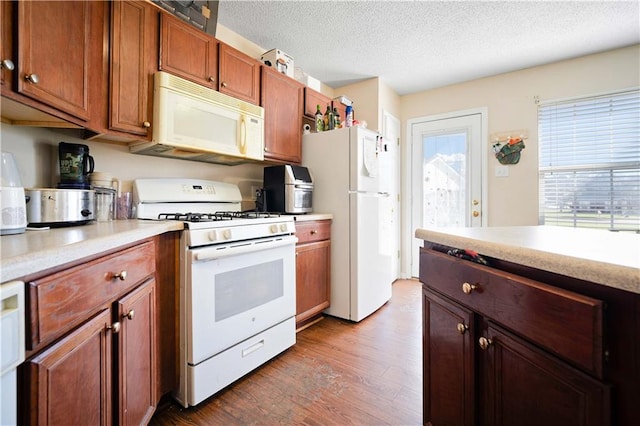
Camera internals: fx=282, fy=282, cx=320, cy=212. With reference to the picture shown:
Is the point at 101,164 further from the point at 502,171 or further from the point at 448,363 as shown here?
the point at 502,171

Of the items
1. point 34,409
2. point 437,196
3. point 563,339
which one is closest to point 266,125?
point 34,409

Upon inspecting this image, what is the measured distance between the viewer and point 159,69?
1.60 meters

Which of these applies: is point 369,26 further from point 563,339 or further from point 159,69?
point 563,339

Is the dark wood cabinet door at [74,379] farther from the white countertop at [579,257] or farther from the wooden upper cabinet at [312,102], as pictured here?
the wooden upper cabinet at [312,102]

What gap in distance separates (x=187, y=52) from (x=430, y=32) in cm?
196

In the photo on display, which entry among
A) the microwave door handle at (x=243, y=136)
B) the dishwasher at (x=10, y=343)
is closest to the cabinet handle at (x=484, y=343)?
the dishwasher at (x=10, y=343)

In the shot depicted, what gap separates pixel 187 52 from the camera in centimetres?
172

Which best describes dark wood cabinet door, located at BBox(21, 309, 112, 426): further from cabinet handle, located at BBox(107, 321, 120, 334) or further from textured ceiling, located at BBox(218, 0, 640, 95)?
textured ceiling, located at BBox(218, 0, 640, 95)

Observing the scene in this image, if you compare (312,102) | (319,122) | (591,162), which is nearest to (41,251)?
(319,122)

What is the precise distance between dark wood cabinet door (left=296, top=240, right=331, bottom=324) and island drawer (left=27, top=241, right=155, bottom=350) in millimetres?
1204

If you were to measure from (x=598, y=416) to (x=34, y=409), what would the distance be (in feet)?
3.72

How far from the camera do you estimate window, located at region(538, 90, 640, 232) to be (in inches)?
104

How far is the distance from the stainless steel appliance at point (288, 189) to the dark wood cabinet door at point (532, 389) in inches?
65.9

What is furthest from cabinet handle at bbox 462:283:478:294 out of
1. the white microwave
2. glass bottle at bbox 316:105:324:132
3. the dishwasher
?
glass bottle at bbox 316:105:324:132
